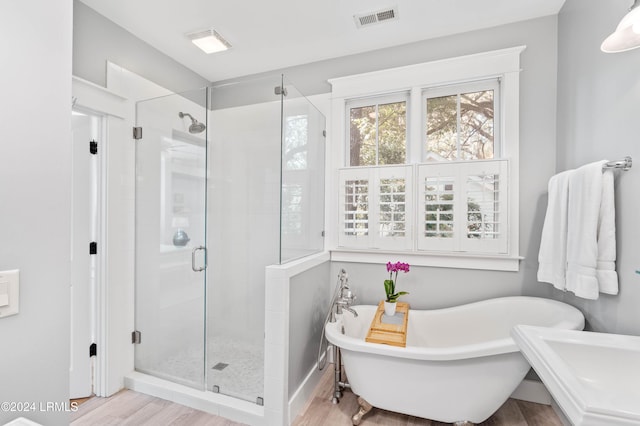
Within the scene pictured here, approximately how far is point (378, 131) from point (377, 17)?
82 centimetres

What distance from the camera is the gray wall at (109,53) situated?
1967mm

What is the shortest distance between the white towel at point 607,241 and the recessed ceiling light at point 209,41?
2612 millimetres

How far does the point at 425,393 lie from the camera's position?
1.70m

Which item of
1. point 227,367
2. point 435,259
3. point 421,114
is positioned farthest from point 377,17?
point 227,367

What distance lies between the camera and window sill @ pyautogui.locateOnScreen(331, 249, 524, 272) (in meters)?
2.20

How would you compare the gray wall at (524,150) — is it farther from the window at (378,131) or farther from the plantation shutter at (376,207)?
the window at (378,131)

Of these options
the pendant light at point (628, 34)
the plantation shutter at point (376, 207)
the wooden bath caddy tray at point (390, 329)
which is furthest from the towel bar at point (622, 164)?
the wooden bath caddy tray at point (390, 329)

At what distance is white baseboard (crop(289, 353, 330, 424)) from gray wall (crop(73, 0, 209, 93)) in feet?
7.98

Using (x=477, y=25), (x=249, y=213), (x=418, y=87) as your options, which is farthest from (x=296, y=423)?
(x=477, y=25)

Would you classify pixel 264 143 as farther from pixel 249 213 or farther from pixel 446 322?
pixel 446 322

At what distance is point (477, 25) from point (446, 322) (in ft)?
7.02

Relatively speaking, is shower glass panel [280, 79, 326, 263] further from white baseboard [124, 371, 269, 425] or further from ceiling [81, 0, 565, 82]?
white baseboard [124, 371, 269, 425]

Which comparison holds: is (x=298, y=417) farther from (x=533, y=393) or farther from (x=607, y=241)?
(x=607, y=241)

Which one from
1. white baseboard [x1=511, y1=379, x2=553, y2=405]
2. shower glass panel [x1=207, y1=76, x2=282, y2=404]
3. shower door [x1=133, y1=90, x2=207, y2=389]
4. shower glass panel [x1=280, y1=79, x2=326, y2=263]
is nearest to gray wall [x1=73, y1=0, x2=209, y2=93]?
shower door [x1=133, y1=90, x2=207, y2=389]
